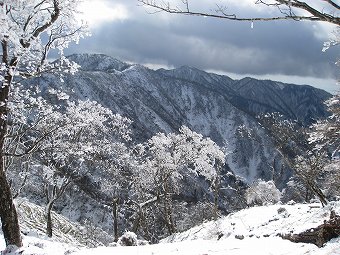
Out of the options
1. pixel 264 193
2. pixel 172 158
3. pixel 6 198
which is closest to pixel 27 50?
pixel 6 198

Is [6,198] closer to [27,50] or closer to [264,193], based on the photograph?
[27,50]

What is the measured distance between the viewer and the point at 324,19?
607cm

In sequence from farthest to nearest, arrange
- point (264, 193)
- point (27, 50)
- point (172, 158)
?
point (264, 193) < point (172, 158) < point (27, 50)

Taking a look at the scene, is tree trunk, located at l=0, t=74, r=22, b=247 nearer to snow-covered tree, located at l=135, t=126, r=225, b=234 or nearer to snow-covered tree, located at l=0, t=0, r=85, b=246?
snow-covered tree, located at l=0, t=0, r=85, b=246

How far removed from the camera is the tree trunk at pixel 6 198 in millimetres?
10094

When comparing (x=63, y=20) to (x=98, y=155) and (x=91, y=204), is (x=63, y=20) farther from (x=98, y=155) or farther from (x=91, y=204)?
(x=91, y=204)

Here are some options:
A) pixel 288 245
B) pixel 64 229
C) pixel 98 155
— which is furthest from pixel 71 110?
pixel 288 245

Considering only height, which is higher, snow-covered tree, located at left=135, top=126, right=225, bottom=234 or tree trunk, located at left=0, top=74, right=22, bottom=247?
tree trunk, located at left=0, top=74, right=22, bottom=247

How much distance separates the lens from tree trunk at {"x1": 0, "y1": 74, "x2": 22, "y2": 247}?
1009 cm

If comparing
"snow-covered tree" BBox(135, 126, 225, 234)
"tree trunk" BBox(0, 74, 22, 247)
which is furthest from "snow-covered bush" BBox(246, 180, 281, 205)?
"tree trunk" BBox(0, 74, 22, 247)

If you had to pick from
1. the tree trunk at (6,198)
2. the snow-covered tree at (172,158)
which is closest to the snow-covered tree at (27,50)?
the tree trunk at (6,198)

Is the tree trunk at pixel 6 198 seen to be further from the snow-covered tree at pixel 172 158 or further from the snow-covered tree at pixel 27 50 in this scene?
the snow-covered tree at pixel 172 158

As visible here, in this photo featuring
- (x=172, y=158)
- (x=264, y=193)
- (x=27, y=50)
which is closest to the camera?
(x=27, y=50)

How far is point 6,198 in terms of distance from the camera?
34.4ft
